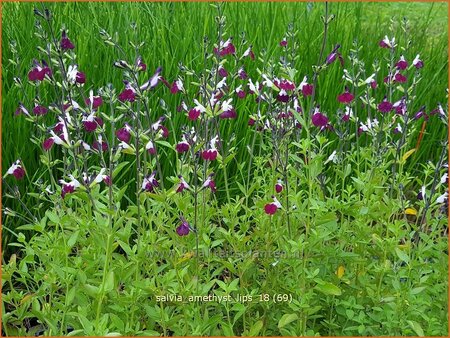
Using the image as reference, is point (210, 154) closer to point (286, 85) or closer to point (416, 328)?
point (286, 85)

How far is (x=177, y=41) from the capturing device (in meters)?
4.27

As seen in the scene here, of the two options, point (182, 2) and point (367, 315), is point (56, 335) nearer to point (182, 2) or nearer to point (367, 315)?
point (367, 315)

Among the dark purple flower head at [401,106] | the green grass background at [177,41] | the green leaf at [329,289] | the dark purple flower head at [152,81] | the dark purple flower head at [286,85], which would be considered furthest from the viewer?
the green grass background at [177,41]

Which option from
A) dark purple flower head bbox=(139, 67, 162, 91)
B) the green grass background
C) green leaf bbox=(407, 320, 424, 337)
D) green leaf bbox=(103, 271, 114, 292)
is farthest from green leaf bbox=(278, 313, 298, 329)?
the green grass background

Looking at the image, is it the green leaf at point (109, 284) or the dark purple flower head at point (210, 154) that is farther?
the dark purple flower head at point (210, 154)

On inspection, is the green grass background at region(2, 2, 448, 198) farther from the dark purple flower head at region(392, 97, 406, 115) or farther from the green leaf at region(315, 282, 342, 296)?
the green leaf at region(315, 282, 342, 296)

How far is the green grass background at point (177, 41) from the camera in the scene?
3887mm

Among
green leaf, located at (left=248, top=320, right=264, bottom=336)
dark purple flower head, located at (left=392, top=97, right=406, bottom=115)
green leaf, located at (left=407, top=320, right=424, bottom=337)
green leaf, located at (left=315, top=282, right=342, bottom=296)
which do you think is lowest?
green leaf, located at (left=248, top=320, right=264, bottom=336)

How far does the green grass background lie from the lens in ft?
12.8

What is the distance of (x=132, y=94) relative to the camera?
2.43 metres

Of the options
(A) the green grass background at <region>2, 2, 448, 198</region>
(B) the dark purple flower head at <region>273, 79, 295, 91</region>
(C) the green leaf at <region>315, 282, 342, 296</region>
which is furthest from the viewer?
(A) the green grass background at <region>2, 2, 448, 198</region>

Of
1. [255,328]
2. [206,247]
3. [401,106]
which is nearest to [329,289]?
[255,328]

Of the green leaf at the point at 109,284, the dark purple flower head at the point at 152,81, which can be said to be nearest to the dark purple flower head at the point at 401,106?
the dark purple flower head at the point at 152,81

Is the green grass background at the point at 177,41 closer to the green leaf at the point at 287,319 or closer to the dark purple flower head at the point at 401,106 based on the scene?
the dark purple flower head at the point at 401,106
